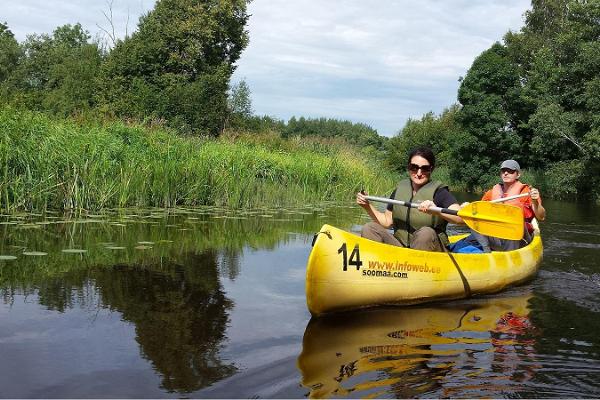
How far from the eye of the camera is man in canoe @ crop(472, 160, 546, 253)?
21.6 feet

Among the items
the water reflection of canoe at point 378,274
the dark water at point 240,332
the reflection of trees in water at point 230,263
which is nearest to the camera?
the dark water at point 240,332

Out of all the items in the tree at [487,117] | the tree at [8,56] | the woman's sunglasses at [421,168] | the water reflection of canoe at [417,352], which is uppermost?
the tree at [8,56]

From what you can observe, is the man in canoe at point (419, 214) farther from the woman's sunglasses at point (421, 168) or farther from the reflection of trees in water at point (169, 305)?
the reflection of trees in water at point (169, 305)

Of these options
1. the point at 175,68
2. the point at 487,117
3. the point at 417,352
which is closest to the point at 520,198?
the point at 417,352

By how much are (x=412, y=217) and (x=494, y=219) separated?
0.78 m

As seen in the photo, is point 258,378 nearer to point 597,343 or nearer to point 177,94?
point 597,343

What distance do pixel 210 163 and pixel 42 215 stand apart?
3352mm

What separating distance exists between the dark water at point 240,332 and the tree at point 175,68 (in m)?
20.0

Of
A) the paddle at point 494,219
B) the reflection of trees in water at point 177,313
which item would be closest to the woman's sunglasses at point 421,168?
the paddle at point 494,219

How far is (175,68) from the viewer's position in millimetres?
28359

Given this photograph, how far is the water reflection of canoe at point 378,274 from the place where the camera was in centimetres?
418

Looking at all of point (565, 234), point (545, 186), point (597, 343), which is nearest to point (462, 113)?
point (545, 186)

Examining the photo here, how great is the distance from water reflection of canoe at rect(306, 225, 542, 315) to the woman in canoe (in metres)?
1.33

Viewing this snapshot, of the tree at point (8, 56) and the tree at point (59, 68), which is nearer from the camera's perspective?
the tree at point (59, 68)
